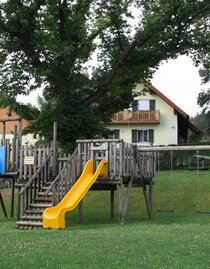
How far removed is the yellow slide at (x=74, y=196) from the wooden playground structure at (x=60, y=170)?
291mm

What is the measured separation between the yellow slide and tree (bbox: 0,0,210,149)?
9.76m

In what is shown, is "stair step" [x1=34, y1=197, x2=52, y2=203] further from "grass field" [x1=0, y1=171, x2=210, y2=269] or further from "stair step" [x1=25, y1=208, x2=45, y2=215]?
"grass field" [x1=0, y1=171, x2=210, y2=269]

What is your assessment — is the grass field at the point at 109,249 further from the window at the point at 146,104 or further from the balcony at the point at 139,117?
the window at the point at 146,104

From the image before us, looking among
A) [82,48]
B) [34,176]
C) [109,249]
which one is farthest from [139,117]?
[109,249]

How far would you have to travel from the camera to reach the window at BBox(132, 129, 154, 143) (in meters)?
57.7

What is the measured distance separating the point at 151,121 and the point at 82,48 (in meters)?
26.9

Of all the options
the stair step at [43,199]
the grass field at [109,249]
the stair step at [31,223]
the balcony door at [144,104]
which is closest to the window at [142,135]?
the balcony door at [144,104]

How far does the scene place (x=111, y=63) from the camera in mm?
32562

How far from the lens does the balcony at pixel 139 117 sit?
56938 mm

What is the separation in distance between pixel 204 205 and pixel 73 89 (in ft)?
35.0

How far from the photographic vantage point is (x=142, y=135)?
57969 mm

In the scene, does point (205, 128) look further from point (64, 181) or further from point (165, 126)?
point (64, 181)

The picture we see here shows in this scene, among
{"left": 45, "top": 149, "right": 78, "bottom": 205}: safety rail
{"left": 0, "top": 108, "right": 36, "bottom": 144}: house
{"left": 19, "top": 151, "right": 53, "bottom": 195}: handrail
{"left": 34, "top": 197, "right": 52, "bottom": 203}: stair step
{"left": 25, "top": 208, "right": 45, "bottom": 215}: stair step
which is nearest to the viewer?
{"left": 25, "top": 208, "right": 45, "bottom": 215}: stair step

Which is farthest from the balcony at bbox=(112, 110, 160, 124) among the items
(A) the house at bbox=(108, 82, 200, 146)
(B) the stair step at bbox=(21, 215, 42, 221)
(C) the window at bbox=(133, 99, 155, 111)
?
(B) the stair step at bbox=(21, 215, 42, 221)
